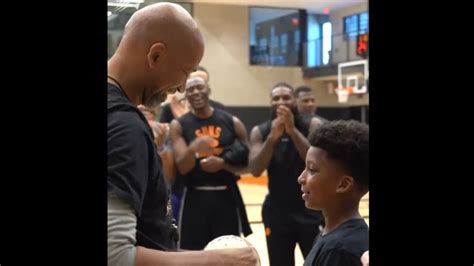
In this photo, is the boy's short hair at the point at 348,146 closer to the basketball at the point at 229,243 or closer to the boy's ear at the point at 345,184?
the boy's ear at the point at 345,184

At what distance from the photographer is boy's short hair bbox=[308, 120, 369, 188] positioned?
59.1 inches

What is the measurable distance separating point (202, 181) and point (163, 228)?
2.67 meters

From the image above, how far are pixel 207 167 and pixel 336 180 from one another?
2257mm

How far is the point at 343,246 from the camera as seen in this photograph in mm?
1435

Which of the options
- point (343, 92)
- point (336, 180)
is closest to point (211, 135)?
point (336, 180)

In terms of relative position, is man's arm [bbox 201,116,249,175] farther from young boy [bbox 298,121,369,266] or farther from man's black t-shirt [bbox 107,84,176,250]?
man's black t-shirt [bbox 107,84,176,250]

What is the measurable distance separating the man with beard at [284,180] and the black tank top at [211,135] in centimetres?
22

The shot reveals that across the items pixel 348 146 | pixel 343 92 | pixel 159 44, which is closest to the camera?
pixel 159 44

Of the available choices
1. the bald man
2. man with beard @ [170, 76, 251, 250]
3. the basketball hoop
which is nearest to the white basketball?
the bald man

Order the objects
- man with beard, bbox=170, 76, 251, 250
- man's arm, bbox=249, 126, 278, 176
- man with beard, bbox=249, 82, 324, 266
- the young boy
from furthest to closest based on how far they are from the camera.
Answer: man with beard, bbox=170, 76, 251, 250
man's arm, bbox=249, 126, 278, 176
man with beard, bbox=249, 82, 324, 266
the young boy

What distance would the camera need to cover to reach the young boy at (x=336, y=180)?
1.50 metres

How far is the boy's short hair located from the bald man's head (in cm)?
56

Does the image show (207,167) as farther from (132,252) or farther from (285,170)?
(132,252)
